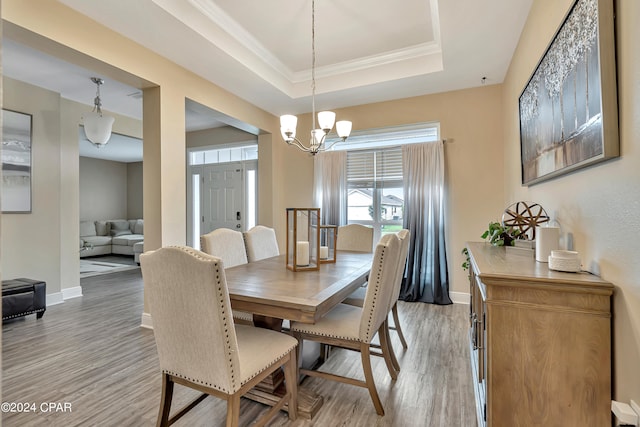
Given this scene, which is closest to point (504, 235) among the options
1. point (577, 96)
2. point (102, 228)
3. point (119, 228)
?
point (577, 96)

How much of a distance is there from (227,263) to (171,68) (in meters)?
2.06

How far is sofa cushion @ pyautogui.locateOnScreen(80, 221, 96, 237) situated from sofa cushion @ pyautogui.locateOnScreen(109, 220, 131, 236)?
0.41 metres

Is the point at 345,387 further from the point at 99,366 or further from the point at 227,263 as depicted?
the point at 99,366

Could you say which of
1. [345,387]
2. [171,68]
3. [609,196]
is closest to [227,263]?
[345,387]

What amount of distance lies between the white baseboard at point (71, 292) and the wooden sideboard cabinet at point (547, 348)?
4.91 meters

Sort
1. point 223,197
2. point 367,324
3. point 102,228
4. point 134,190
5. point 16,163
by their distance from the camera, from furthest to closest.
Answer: point 134,190, point 102,228, point 223,197, point 16,163, point 367,324

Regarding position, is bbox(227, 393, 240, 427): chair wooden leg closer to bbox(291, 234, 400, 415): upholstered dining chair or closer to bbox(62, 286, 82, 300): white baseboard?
bbox(291, 234, 400, 415): upholstered dining chair

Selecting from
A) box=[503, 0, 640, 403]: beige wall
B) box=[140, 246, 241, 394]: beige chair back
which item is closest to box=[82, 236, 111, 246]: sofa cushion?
box=[140, 246, 241, 394]: beige chair back

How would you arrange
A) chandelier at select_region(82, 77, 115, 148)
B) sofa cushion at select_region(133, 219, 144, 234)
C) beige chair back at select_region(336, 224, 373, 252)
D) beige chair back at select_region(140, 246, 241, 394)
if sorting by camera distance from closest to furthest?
1. beige chair back at select_region(140, 246, 241, 394)
2. beige chair back at select_region(336, 224, 373, 252)
3. chandelier at select_region(82, 77, 115, 148)
4. sofa cushion at select_region(133, 219, 144, 234)

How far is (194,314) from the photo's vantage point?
141cm

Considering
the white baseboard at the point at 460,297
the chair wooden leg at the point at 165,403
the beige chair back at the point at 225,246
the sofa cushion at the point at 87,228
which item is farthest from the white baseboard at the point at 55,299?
the white baseboard at the point at 460,297

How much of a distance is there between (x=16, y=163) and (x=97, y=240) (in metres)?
4.71

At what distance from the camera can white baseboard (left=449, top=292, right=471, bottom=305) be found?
3949 mm

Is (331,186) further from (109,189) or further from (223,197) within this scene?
(109,189)
